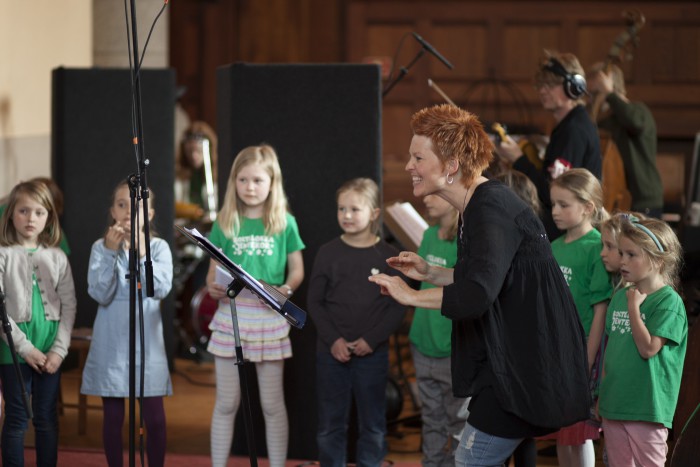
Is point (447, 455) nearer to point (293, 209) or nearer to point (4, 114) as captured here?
point (293, 209)

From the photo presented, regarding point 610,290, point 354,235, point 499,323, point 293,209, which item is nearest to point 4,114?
point 293,209

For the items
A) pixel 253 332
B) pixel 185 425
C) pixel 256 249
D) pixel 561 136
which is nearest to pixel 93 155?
pixel 185 425

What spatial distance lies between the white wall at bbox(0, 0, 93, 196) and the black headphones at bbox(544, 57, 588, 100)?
3872 millimetres

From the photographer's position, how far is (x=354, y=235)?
4.64m

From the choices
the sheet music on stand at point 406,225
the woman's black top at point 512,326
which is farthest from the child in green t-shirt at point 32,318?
the woman's black top at point 512,326

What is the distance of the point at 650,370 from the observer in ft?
12.5

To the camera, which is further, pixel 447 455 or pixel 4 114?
pixel 4 114

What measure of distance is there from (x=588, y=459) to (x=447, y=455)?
0.66 metres

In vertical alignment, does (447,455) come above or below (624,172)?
below

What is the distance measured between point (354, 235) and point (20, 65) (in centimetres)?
381

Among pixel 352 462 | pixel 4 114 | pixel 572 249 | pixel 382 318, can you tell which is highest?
pixel 4 114

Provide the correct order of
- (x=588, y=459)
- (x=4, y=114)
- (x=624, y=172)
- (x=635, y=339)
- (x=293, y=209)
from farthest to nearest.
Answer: (x=4, y=114)
(x=624, y=172)
(x=293, y=209)
(x=588, y=459)
(x=635, y=339)

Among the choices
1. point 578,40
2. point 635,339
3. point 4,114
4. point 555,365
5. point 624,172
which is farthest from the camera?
point 578,40

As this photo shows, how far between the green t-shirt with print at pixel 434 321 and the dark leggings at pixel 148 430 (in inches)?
47.0
